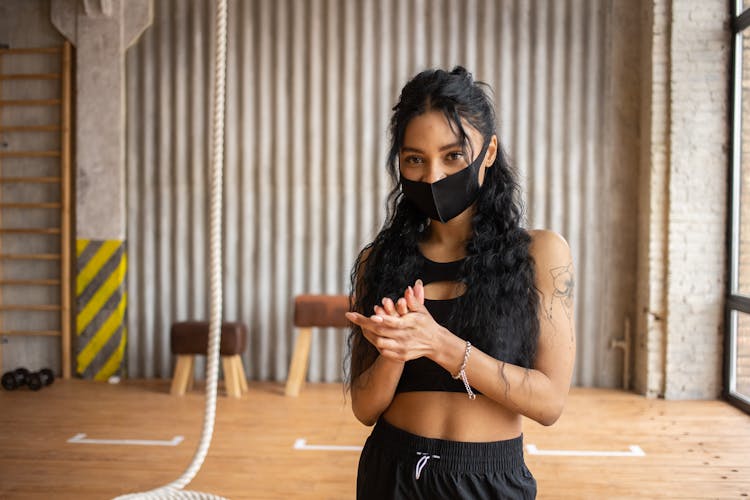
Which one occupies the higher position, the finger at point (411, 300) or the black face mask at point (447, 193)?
the black face mask at point (447, 193)

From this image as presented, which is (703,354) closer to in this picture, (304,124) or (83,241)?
(304,124)

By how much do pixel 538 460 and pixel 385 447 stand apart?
8.61 ft

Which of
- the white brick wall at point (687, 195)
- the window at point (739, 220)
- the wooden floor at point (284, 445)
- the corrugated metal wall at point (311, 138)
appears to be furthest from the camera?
the corrugated metal wall at point (311, 138)

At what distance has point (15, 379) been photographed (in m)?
5.73

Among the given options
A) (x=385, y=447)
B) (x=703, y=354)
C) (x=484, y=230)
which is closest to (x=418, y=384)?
(x=385, y=447)

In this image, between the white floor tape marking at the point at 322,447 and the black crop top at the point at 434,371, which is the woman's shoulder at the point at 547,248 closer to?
the black crop top at the point at 434,371

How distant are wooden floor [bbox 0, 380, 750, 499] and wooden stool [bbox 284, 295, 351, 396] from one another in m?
0.15

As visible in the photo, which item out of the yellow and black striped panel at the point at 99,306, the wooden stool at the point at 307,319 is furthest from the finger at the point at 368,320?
the yellow and black striped panel at the point at 99,306

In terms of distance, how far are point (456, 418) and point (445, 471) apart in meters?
0.12

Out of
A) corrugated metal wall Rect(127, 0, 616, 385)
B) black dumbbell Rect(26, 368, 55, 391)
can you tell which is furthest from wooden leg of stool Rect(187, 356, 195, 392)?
black dumbbell Rect(26, 368, 55, 391)

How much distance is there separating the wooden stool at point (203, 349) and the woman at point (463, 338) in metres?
4.01

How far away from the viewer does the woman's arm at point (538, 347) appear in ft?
4.53

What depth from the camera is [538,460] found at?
13.0 ft

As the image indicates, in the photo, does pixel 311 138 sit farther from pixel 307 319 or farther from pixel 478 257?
pixel 478 257
